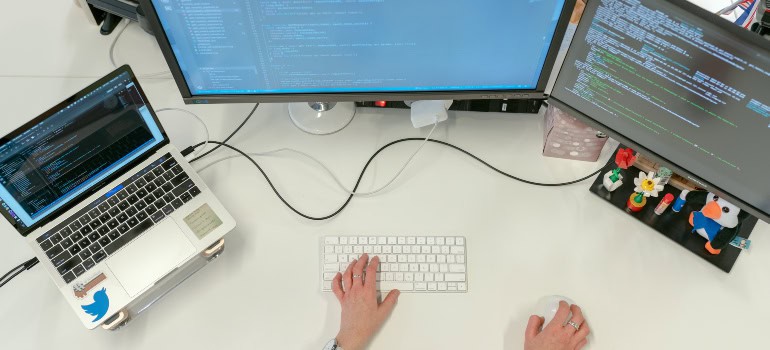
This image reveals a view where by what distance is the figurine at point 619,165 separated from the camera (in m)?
1.16

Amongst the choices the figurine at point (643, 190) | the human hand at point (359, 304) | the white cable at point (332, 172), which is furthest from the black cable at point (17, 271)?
the figurine at point (643, 190)

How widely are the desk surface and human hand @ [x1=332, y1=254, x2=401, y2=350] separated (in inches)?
1.1

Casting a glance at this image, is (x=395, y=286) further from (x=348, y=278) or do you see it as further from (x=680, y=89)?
(x=680, y=89)

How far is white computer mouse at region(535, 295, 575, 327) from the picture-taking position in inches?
42.5

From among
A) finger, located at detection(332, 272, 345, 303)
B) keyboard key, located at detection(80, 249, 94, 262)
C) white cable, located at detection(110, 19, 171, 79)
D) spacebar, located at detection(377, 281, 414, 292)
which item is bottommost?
spacebar, located at detection(377, 281, 414, 292)

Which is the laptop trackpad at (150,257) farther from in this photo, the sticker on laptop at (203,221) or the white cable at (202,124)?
the white cable at (202,124)

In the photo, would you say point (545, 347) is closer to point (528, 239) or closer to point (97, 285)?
point (528, 239)

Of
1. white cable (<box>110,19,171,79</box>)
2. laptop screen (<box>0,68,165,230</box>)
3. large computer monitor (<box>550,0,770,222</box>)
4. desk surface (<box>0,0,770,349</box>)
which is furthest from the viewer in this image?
white cable (<box>110,19,171,79</box>)

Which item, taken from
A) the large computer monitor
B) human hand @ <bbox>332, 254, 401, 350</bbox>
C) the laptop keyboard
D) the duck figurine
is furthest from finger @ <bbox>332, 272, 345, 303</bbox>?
the duck figurine

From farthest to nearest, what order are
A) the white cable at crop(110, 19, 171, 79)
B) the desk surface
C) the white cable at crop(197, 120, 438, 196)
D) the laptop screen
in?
the white cable at crop(110, 19, 171, 79)
the white cable at crop(197, 120, 438, 196)
the desk surface
the laptop screen

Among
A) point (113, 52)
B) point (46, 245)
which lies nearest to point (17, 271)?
point (46, 245)

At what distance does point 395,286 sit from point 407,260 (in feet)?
0.18

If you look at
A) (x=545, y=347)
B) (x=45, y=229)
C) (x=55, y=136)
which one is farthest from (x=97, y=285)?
(x=545, y=347)

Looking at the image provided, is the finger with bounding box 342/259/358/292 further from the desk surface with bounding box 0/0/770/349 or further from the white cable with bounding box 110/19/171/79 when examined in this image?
the white cable with bounding box 110/19/171/79
